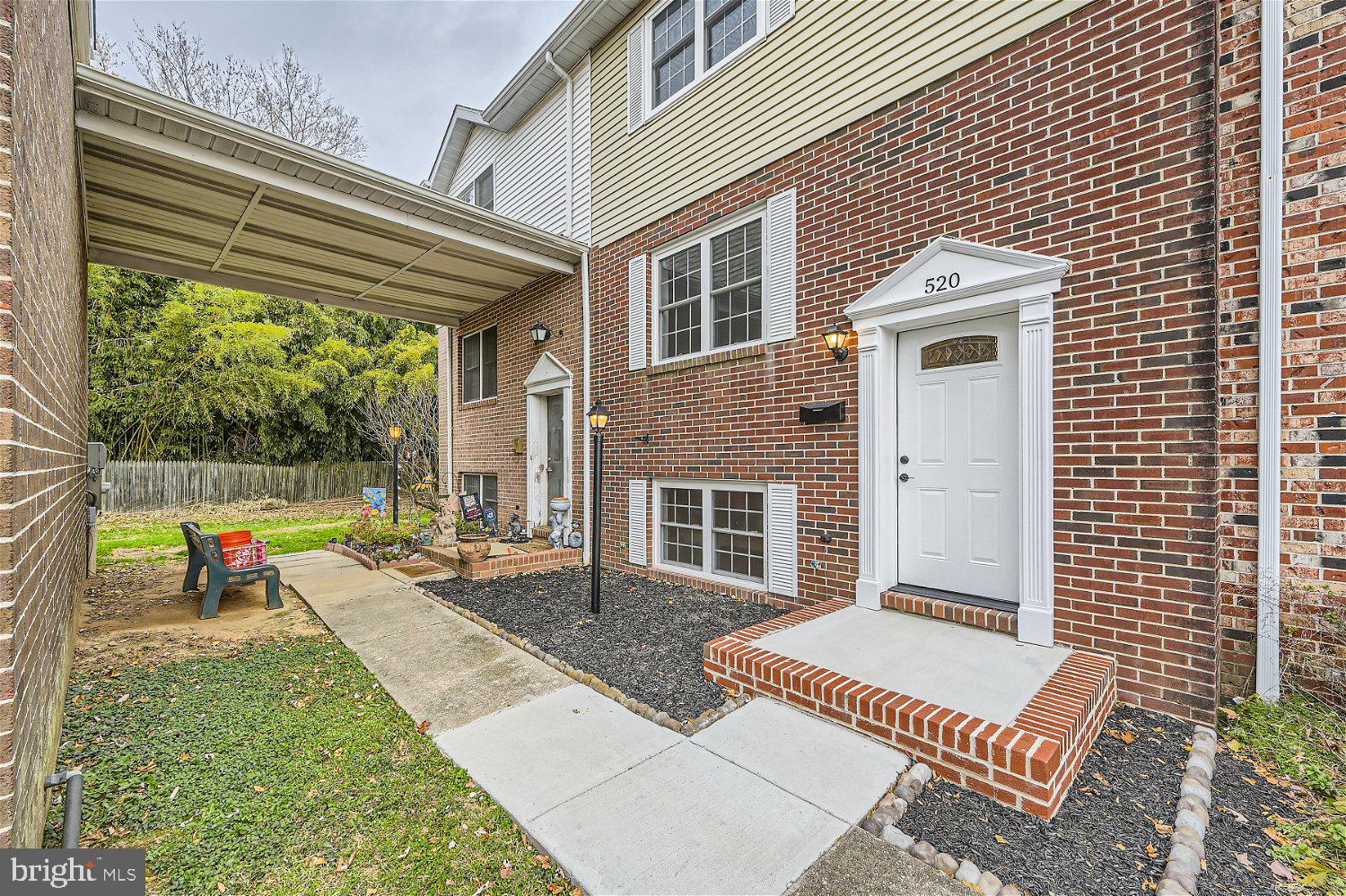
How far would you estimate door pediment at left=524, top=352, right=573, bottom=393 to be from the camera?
7.48 meters

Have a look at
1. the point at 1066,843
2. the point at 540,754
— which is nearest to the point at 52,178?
the point at 540,754

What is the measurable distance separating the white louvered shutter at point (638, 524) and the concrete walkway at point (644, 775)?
2595mm

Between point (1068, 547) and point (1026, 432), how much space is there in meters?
0.75

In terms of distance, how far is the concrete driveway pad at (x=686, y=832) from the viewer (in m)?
1.92

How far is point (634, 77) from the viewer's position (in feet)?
21.7

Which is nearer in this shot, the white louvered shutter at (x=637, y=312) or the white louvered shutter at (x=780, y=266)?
the white louvered shutter at (x=780, y=266)

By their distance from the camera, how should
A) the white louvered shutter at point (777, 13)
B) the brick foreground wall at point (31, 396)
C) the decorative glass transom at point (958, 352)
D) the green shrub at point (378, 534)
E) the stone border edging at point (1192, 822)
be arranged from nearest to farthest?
1. the brick foreground wall at point (31, 396)
2. the stone border edging at point (1192, 822)
3. the decorative glass transom at point (958, 352)
4. the white louvered shutter at point (777, 13)
5. the green shrub at point (378, 534)

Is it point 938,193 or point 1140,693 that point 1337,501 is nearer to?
point 1140,693

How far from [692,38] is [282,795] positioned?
23.9 feet

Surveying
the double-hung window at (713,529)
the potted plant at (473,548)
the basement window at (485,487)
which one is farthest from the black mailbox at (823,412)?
the basement window at (485,487)

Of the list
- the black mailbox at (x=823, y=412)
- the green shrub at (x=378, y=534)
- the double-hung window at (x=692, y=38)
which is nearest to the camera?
the black mailbox at (x=823, y=412)

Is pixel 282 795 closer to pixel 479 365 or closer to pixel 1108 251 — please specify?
pixel 1108 251

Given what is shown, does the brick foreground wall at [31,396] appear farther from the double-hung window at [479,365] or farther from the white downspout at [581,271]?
the double-hung window at [479,365]

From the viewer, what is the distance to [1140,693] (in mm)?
3152
